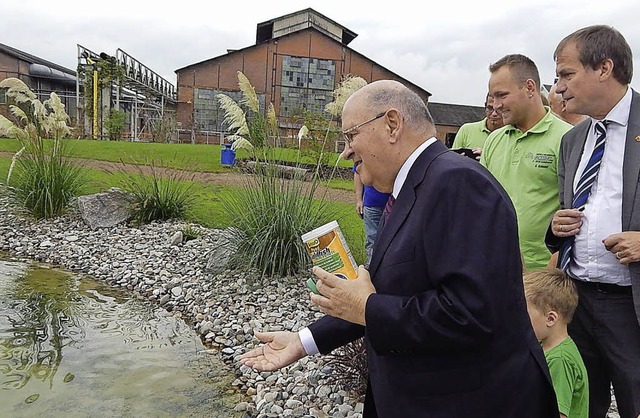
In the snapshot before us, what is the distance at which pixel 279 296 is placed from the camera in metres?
6.00

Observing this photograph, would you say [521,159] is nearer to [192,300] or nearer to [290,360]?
[290,360]

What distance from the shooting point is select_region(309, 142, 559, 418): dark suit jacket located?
1500 mm

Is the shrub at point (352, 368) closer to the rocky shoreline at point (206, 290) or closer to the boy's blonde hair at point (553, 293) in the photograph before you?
the rocky shoreline at point (206, 290)

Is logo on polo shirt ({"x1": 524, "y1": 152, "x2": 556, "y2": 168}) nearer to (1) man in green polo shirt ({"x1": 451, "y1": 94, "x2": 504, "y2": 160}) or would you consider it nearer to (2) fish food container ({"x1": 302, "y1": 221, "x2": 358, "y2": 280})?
(1) man in green polo shirt ({"x1": 451, "y1": 94, "x2": 504, "y2": 160})

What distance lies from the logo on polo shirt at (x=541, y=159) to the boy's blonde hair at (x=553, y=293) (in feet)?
2.68

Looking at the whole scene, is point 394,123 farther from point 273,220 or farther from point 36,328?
point 36,328

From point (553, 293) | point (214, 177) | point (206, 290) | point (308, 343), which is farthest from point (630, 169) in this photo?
point (214, 177)

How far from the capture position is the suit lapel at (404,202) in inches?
64.7

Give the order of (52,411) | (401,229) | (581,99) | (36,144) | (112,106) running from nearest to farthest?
(401,229)
(581,99)
(52,411)
(36,144)
(112,106)

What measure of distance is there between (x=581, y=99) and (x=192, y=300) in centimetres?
491

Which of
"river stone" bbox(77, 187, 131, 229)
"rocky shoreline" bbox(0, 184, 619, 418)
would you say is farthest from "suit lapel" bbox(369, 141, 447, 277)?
"river stone" bbox(77, 187, 131, 229)

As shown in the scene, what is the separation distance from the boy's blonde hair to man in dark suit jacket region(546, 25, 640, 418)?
74 millimetres

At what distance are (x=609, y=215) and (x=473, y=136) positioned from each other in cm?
228

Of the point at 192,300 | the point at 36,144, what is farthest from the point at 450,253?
the point at 36,144
